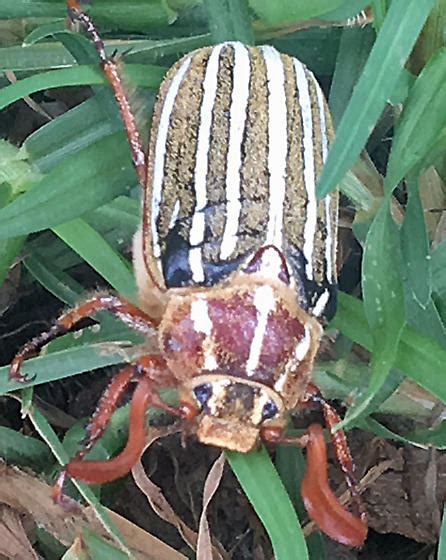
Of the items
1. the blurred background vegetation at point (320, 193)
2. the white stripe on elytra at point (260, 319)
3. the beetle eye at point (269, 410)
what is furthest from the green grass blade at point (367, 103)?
the beetle eye at point (269, 410)

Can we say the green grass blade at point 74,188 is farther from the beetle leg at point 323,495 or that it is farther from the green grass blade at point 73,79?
the beetle leg at point 323,495

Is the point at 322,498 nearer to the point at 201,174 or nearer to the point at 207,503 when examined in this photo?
the point at 207,503

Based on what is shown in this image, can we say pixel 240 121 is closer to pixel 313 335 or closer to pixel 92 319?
pixel 313 335

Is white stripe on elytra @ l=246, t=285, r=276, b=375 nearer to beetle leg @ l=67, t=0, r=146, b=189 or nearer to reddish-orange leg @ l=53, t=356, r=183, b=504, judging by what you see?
reddish-orange leg @ l=53, t=356, r=183, b=504

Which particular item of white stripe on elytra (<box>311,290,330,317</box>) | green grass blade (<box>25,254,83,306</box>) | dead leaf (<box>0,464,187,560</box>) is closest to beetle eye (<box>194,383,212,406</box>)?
white stripe on elytra (<box>311,290,330,317</box>)

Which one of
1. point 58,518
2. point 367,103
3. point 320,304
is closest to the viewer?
point 367,103

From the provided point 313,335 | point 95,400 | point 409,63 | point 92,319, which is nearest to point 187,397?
point 313,335

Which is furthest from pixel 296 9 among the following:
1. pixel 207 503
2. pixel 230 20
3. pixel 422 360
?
pixel 207 503
